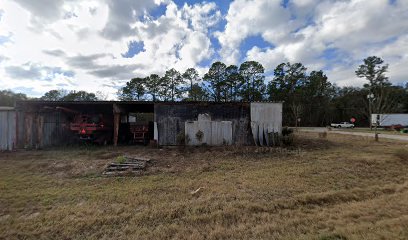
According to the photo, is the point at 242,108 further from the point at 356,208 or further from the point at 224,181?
the point at 356,208

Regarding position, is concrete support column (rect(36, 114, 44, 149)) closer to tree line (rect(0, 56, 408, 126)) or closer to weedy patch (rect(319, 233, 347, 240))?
weedy patch (rect(319, 233, 347, 240))

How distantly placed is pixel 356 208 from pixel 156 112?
10732mm

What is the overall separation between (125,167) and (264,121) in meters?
8.69

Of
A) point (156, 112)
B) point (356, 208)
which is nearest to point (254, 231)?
point (356, 208)

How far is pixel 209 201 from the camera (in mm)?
4719

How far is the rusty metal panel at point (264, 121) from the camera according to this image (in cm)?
1288

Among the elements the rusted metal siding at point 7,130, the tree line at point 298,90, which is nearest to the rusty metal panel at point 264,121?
the rusted metal siding at point 7,130

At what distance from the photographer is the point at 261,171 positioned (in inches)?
293

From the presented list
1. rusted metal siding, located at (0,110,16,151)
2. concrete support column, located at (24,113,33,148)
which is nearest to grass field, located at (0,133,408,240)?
concrete support column, located at (24,113,33,148)

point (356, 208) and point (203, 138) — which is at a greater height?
point (203, 138)

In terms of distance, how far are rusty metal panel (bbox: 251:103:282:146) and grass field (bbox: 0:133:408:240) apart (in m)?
4.35

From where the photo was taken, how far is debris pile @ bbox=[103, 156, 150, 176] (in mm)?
7223

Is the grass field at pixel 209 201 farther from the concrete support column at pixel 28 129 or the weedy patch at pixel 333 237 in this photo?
the concrete support column at pixel 28 129

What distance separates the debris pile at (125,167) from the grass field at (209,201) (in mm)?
365
